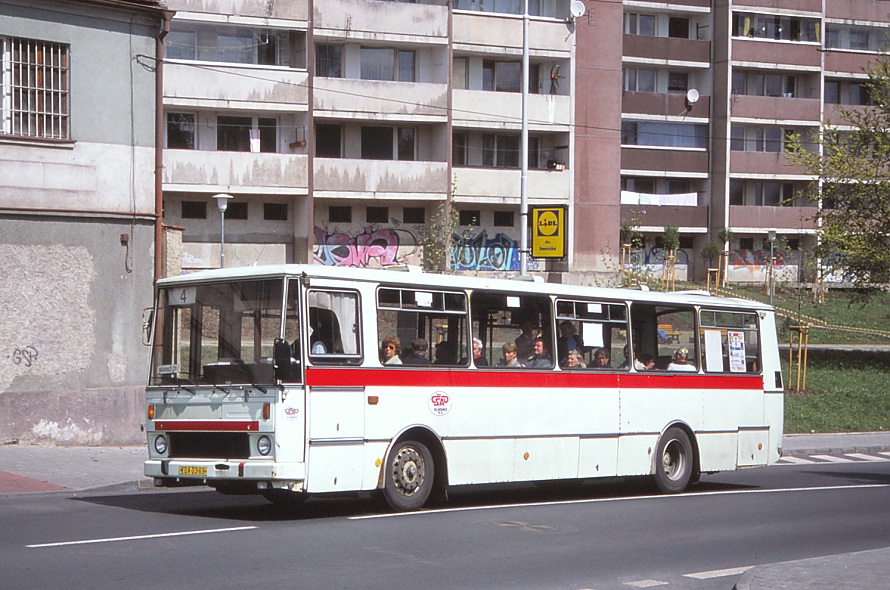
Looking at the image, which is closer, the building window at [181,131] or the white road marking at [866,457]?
the white road marking at [866,457]

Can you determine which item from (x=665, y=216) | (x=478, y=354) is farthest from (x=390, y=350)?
(x=665, y=216)

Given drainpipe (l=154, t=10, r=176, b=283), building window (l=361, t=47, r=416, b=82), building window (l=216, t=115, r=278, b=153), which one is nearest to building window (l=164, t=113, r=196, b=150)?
building window (l=216, t=115, r=278, b=153)

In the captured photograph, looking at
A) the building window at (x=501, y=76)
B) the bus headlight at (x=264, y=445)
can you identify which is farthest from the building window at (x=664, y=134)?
the bus headlight at (x=264, y=445)

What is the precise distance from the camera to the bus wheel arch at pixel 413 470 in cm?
1399

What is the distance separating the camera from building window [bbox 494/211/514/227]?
56.4 meters

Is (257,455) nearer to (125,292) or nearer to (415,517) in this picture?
(415,517)

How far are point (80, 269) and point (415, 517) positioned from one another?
10.1 metres

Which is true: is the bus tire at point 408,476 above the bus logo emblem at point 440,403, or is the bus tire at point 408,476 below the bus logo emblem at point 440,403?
below

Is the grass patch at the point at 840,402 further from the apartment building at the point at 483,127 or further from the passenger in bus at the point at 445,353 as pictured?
the passenger in bus at the point at 445,353

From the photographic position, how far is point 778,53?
68.1m

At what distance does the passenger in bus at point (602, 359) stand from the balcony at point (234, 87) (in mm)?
32891

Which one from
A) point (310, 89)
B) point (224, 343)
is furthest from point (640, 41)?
point (224, 343)

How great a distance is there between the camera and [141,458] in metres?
19.9

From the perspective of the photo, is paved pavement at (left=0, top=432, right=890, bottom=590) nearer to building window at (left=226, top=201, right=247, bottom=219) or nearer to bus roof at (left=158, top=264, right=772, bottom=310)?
bus roof at (left=158, top=264, right=772, bottom=310)
